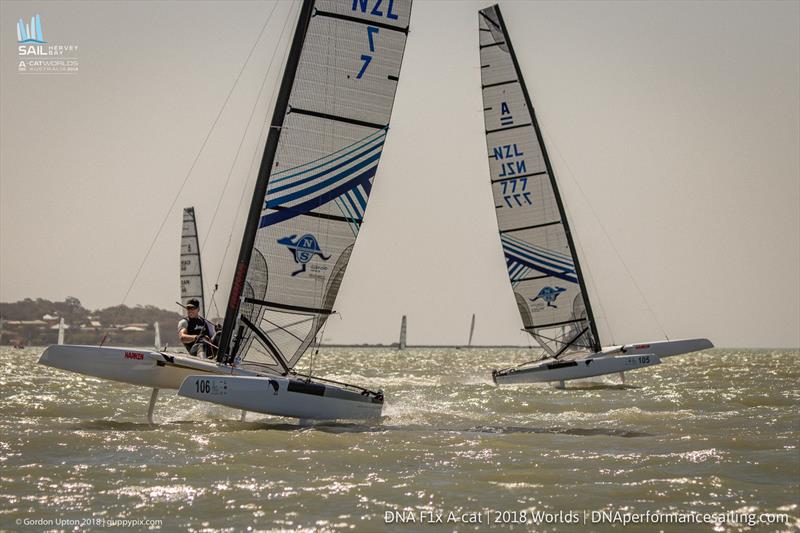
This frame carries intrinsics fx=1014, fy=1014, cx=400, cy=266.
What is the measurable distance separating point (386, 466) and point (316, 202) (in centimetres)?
561

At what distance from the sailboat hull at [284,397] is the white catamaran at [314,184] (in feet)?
0.12

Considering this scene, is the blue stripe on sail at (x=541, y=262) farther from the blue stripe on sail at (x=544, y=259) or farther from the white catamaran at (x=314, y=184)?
the white catamaran at (x=314, y=184)

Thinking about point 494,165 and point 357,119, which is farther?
point 494,165

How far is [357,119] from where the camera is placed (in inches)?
580

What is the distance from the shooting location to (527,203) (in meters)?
24.1

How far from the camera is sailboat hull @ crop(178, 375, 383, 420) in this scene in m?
12.5

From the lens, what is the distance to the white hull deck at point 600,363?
20.5 m

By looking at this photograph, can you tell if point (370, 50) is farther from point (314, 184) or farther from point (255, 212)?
point (255, 212)

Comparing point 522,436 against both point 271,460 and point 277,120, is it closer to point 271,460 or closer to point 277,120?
point 271,460

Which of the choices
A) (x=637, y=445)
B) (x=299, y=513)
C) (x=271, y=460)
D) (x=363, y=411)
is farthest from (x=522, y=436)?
→ (x=299, y=513)

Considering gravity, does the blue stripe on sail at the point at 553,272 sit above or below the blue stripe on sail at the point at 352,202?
below

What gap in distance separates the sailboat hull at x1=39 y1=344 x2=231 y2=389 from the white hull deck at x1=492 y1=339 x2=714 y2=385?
31.7 feet

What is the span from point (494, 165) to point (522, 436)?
505 inches

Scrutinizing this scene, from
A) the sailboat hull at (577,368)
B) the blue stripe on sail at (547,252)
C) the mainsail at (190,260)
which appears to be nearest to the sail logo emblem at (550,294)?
the blue stripe on sail at (547,252)
